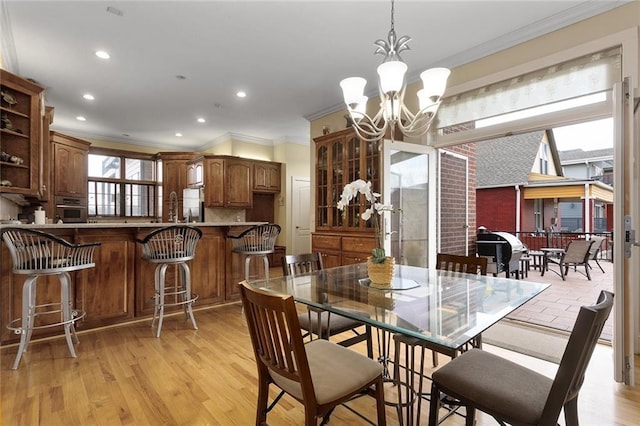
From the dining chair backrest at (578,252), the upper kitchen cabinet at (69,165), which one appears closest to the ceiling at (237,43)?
the upper kitchen cabinet at (69,165)

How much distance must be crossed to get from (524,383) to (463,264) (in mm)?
1220

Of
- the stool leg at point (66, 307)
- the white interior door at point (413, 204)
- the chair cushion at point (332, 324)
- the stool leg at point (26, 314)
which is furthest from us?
the white interior door at point (413, 204)

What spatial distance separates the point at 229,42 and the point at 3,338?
339cm

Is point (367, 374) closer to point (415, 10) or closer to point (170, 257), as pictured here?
point (170, 257)

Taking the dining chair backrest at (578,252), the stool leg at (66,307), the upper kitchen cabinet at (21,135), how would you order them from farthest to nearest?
the dining chair backrest at (578,252), the upper kitchen cabinet at (21,135), the stool leg at (66,307)

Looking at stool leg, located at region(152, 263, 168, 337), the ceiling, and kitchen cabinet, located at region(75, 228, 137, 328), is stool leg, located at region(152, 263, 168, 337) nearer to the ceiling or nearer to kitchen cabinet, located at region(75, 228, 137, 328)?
kitchen cabinet, located at region(75, 228, 137, 328)

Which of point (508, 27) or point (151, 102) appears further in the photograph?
point (151, 102)

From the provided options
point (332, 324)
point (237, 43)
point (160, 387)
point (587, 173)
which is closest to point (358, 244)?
point (332, 324)

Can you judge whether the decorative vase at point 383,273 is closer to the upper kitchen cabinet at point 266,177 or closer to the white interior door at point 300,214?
the white interior door at point 300,214

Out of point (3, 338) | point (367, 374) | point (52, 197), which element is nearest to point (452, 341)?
point (367, 374)

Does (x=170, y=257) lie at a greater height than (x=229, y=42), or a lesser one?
lesser

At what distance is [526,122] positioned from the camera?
9.77 ft

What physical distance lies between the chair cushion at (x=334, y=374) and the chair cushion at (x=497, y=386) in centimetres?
31

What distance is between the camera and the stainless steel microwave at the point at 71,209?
219 inches
